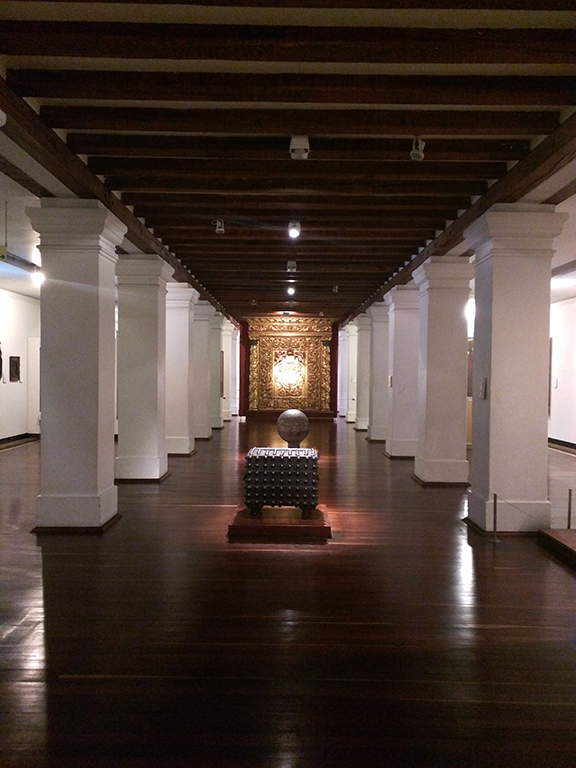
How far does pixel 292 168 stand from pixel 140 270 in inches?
140

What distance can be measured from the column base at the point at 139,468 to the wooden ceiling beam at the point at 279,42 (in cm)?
597

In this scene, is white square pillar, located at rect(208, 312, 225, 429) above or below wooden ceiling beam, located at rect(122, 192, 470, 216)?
below

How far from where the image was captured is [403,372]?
11.2 meters

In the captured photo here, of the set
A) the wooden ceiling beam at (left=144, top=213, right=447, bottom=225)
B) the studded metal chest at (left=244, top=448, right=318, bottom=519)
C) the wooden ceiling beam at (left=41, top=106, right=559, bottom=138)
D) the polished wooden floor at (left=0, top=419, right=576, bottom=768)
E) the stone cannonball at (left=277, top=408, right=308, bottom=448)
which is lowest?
the polished wooden floor at (left=0, top=419, right=576, bottom=768)

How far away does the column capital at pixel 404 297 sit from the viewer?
→ 1084 centimetres

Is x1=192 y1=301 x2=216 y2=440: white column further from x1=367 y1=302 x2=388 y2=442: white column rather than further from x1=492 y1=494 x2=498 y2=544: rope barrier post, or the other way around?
x1=492 y1=494 x2=498 y2=544: rope barrier post

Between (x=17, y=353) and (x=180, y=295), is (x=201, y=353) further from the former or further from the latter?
(x=17, y=353)

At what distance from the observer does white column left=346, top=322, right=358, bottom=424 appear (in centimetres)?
1977

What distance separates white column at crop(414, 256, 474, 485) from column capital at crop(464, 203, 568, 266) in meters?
2.39

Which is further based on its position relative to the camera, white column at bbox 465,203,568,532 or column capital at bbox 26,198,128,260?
white column at bbox 465,203,568,532

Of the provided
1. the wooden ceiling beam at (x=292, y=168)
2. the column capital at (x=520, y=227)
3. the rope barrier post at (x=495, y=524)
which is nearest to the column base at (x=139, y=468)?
the wooden ceiling beam at (x=292, y=168)

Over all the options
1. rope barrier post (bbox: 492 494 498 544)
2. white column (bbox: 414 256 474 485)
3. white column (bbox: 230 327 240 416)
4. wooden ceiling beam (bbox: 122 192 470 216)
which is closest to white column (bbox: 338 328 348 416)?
white column (bbox: 230 327 240 416)

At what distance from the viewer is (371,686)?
3139mm

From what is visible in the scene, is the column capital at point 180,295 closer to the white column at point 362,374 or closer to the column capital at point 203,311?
the column capital at point 203,311
